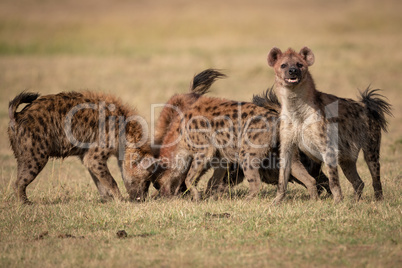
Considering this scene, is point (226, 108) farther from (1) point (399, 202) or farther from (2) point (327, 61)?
(2) point (327, 61)

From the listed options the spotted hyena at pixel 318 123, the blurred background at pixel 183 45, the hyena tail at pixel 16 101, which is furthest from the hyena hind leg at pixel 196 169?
the blurred background at pixel 183 45

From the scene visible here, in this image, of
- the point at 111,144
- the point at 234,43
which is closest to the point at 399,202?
the point at 111,144

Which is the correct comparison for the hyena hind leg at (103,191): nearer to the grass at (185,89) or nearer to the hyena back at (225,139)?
the grass at (185,89)

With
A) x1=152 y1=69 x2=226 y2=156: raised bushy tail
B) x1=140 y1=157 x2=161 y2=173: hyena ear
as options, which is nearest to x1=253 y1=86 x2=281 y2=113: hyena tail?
x1=152 y1=69 x2=226 y2=156: raised bushy tail

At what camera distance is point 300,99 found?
5.67m

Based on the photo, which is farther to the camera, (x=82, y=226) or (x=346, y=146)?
(x=346, y=146)

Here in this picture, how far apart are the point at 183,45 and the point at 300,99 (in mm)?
15186

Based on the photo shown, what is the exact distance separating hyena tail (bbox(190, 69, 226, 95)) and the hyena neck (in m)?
1.61

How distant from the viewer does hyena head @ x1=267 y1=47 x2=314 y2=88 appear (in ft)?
18.2

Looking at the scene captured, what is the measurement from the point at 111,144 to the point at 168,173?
0.66 meters

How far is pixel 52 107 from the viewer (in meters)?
6.11

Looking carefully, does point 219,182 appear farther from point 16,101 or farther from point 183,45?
point 183,45

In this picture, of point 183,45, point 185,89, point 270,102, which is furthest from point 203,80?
point 183,45

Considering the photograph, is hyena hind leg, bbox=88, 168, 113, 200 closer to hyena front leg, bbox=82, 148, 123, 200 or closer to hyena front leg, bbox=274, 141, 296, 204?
hyena front leg, bbox=82, 148, 123, 200
